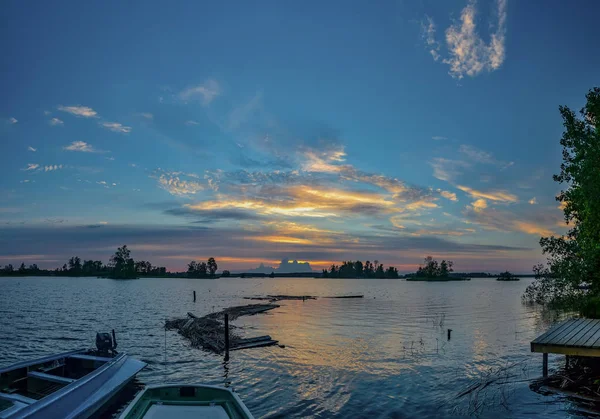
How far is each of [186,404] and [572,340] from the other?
17.4 meters

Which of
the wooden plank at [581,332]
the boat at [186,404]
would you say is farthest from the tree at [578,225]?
the boat at [186,404]

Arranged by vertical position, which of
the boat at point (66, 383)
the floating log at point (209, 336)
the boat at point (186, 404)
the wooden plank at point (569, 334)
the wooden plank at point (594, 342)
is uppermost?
the wooden plank at point (594, 342)

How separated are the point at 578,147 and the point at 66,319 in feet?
213

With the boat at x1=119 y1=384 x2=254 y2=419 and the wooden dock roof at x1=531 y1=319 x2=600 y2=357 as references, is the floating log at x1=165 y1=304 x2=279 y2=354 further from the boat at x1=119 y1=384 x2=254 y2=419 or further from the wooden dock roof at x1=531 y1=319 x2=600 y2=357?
the wooden dock roof at x1=531 y1=319 x2=600 y2=357

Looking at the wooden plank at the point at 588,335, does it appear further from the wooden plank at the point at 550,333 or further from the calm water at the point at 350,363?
the calm water at the point at 350,363

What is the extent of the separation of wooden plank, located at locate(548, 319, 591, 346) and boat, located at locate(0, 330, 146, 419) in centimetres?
2071

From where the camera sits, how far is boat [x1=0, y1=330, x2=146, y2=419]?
1366cm

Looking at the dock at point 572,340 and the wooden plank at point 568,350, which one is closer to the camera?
the wooden plank at point 568,350

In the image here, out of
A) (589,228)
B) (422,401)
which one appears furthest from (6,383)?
(589,228)

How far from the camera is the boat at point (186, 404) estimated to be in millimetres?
12375

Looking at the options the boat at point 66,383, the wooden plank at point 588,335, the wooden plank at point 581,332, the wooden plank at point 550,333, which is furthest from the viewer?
the wooden plank at point 550,333

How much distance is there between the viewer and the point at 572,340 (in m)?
18.8

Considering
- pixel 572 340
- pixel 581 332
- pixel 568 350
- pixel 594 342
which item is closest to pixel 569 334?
pixel 581 332

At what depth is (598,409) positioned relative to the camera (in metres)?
16.9
